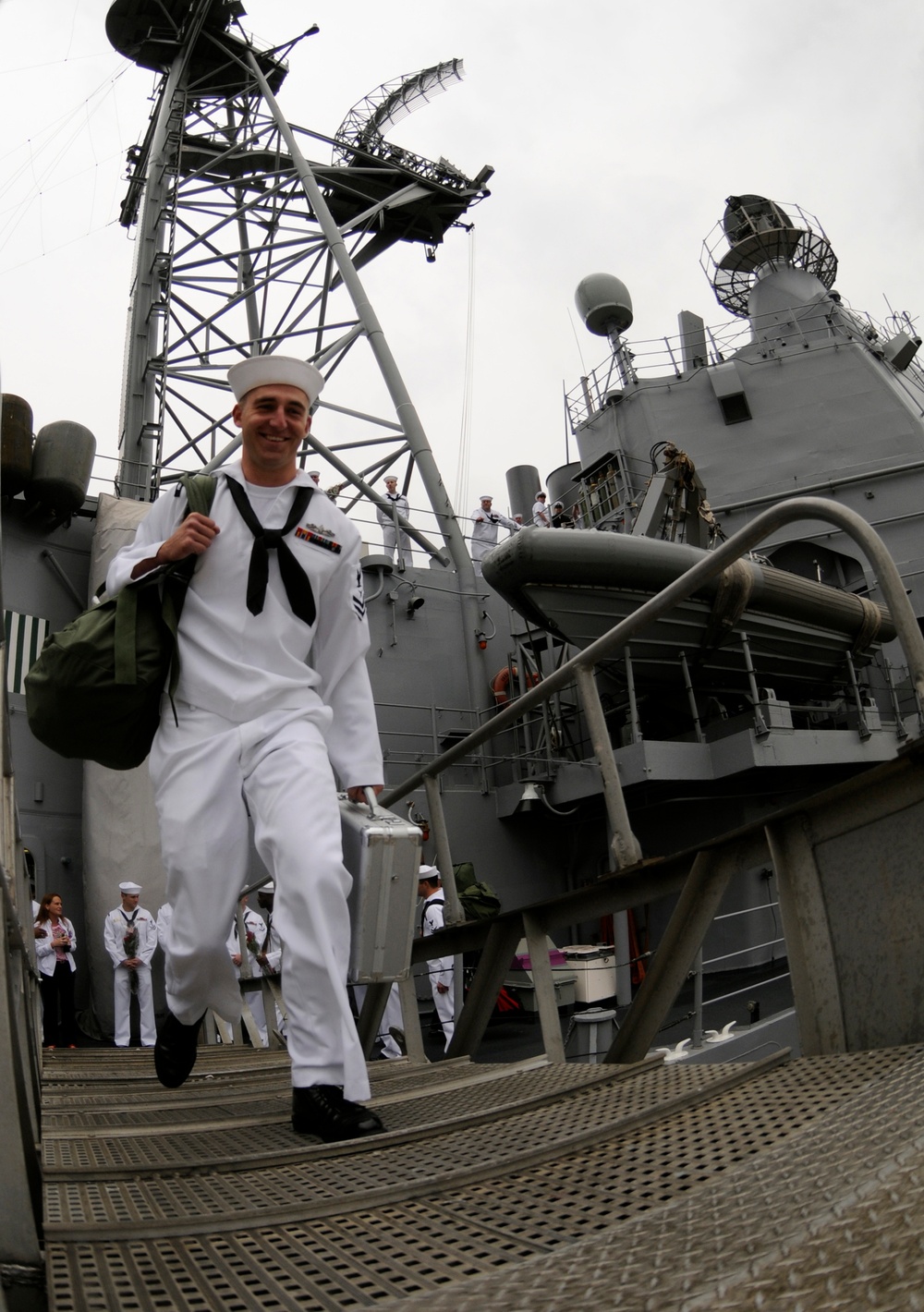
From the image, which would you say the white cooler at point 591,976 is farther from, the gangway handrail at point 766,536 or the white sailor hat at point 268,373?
the white sailor hat at point 268,373

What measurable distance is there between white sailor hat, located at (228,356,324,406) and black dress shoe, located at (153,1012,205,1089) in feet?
4.96

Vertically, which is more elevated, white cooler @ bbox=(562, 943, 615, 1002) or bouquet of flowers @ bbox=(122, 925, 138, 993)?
bouquet of flowers @ bbox=(122, 925, 138, 993)

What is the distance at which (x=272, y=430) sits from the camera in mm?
2461

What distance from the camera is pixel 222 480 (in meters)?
2.51

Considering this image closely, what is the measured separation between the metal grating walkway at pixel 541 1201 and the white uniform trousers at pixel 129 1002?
24.0 ft

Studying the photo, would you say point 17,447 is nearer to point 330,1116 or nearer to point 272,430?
point 272,430

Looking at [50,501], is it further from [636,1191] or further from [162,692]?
[636,1191]

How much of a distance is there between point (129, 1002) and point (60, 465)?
5.14 m

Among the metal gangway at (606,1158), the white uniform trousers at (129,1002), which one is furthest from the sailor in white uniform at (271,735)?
the white uniform trousers at (129,1002)

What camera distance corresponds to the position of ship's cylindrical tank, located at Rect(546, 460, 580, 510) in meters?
14.8

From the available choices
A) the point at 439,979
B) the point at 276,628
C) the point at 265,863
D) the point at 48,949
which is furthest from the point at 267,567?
the point at 48,949

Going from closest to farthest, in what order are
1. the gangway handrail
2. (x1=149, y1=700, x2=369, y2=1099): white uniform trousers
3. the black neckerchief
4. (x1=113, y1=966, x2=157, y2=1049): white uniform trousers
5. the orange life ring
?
the gangway handrail
(x1=149, y1=700, x2=369, y2=1099): white uniform trousers
the black neckerchief
(x1=113, y1=966, x2=157, y2=1049): white uniform trousers
the orange life ring

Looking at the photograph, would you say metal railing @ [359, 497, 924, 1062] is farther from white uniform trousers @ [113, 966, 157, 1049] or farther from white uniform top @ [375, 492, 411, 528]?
white uniform top @ [375, 492, 411, 528]

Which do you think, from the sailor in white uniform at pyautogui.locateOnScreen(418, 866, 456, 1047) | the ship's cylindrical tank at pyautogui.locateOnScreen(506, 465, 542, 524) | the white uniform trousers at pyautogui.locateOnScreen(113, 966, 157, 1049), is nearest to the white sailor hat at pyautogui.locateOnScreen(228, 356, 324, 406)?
the sailor in white uniform at pyautogui.locateOnScreen(418, 866, 456, 1047)
